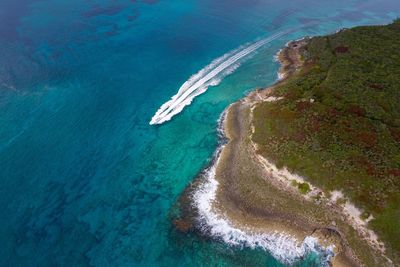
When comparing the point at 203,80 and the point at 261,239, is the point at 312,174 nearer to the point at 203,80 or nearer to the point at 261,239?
the point at 261,239

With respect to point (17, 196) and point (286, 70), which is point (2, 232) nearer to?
point (17, 196)

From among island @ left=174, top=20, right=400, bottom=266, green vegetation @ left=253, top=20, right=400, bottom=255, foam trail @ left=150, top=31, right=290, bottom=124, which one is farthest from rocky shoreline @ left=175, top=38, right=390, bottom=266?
foam trail @ left=150, top=31, right=290, bottom=124

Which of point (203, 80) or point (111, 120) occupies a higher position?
point (111, 120)

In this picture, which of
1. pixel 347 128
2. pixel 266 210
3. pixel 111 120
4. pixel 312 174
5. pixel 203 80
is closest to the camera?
pixel 266 210

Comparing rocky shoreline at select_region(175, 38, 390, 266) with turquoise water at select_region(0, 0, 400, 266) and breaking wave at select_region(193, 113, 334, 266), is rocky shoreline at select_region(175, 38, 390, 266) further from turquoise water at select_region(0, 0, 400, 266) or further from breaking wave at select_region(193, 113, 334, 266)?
turquoise water at select_region(0, 0, 400, 266)

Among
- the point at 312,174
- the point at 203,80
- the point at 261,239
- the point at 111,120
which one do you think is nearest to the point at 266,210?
the point at 261,239

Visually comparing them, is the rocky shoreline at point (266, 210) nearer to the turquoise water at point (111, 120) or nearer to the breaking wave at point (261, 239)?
the breaking wave at point (261, 239)
